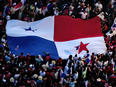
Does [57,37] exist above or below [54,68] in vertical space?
above

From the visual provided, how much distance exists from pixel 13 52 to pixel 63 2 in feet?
21.1

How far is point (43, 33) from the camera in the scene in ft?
31.1

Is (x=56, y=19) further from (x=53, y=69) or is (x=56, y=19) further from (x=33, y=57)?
(x=53, y=69)

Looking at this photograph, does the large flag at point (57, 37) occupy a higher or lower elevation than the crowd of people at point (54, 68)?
higher

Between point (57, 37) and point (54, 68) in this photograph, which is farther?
point (57, 37)

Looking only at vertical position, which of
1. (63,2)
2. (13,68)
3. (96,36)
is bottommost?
(13,68)

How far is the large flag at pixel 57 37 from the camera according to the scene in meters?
8.76

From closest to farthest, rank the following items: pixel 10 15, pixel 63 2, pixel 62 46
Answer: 1. pixel 62 46
2. pixel 10 15
3. pixel 63 2

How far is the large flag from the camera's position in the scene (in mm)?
8758

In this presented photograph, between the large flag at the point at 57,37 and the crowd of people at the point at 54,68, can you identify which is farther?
the large flag at the point at 57,37

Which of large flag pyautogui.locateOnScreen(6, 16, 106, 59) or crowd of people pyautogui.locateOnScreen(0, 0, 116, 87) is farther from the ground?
large flag pyautogui.locateOnScreen(6, 16, 106, 59)

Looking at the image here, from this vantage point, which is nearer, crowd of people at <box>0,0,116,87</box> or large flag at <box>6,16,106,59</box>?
crowd of people at <box>0,0,116,87</box>

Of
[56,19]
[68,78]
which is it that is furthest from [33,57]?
[56,19]

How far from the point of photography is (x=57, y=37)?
9578 millimetres
